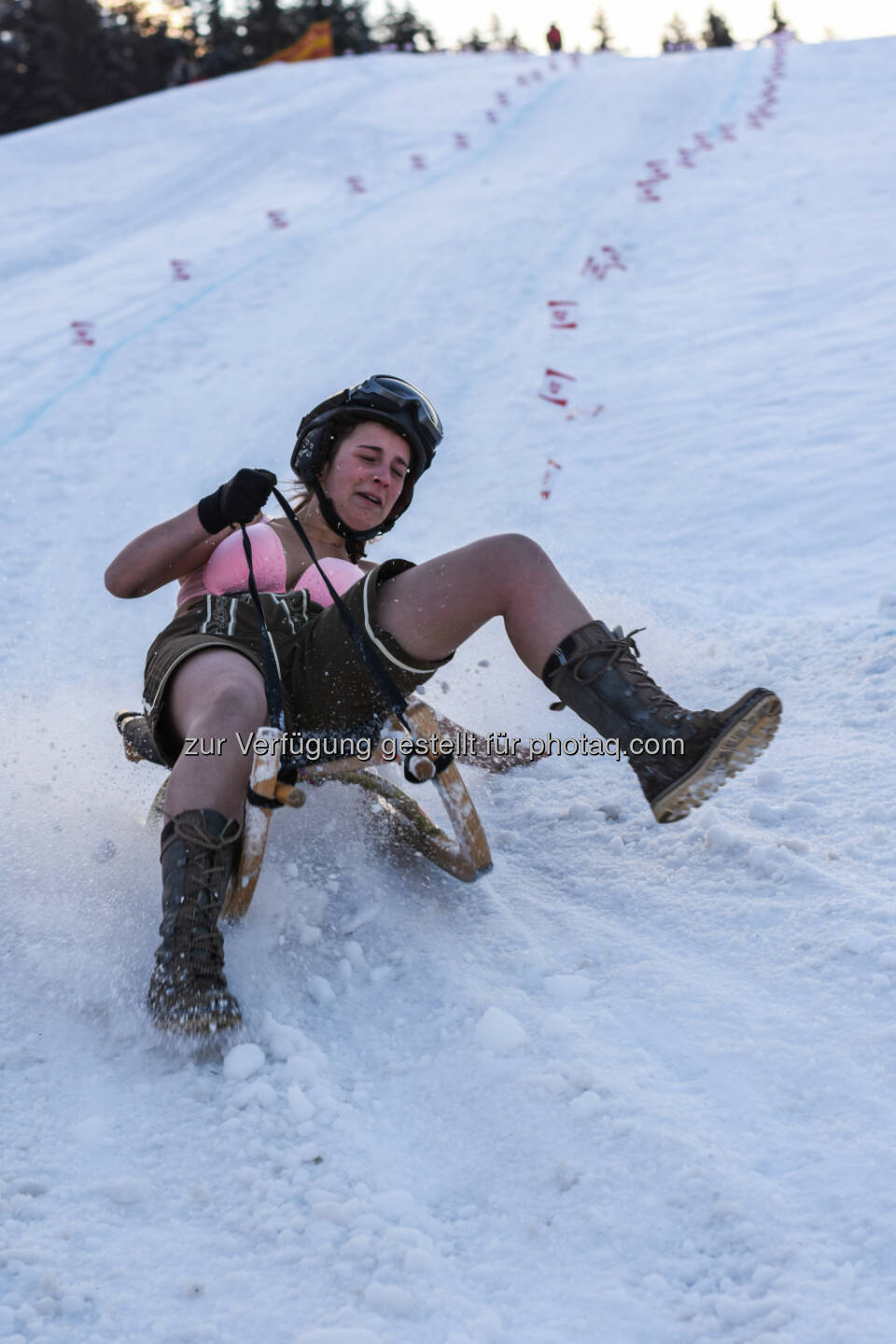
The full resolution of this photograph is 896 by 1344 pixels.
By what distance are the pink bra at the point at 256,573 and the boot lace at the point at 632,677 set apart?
2.46ft

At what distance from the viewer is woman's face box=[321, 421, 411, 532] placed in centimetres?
265

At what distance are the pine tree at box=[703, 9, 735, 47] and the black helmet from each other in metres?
34.0

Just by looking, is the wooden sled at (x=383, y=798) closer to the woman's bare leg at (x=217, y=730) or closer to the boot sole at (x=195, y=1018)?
the woman's bare leg at (x=217, y=730)

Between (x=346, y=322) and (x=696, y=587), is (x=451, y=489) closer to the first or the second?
(x=696, y=587)

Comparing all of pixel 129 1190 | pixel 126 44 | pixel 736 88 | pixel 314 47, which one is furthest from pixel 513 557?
pixel 126 44

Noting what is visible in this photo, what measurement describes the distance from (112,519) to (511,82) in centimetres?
1216

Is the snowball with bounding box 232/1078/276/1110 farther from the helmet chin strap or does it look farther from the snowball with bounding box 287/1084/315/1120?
the helmet chin strap

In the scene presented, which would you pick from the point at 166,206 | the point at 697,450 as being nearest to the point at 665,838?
the point at 697,450

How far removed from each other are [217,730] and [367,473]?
862 millimetres

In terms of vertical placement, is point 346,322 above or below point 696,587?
above

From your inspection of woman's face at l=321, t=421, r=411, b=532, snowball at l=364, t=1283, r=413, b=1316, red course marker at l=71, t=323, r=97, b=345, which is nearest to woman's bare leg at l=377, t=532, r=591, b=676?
woman's face at l=321, t=421, r=411, b=532

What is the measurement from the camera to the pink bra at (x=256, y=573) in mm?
2572

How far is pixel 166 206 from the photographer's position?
1060cm

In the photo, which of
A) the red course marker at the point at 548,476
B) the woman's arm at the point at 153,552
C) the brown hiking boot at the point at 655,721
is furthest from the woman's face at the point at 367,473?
the red course marker at the point at 548,476
